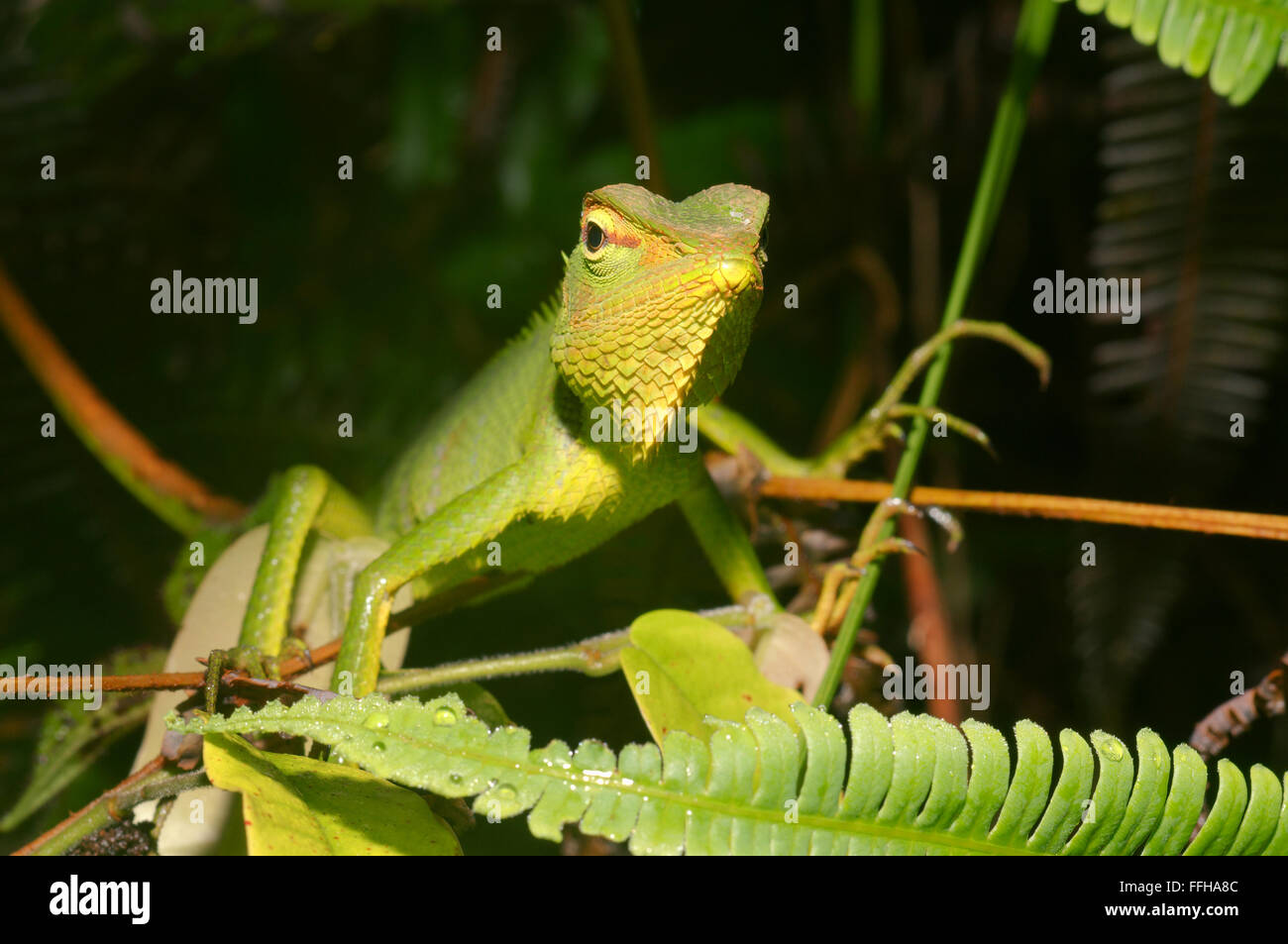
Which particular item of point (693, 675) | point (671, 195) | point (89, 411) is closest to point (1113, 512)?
point (693, 675)

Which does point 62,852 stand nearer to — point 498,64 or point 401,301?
point 401,301

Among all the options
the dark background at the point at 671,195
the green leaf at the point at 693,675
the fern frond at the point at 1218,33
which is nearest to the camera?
the green leaf at the point at 693,675

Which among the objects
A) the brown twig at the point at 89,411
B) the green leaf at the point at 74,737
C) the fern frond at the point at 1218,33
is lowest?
the green leaf at the point at 74,737

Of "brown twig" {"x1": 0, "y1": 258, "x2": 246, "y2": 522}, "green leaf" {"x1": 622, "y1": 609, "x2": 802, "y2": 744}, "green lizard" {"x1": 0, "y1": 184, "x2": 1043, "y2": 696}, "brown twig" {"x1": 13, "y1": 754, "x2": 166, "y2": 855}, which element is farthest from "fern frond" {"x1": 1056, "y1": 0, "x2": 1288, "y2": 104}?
"brown twig" {"x1": 0, "y1": 258, "x2": 246, "y2": 522}

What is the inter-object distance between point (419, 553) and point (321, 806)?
735mm

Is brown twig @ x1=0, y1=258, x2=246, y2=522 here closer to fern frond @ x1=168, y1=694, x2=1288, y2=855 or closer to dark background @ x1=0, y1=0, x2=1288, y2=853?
dark background @ x1=0, y1=0, x2=1288, y2=853

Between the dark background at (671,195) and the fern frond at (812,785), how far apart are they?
1.07 meters

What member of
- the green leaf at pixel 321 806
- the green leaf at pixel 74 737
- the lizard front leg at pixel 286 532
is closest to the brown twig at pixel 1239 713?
the green leaf at pixel 321 806

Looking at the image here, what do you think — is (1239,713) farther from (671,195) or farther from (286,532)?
(671,195)

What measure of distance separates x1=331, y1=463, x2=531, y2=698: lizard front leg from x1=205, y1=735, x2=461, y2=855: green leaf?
0.44 meters

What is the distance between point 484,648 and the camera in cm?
262

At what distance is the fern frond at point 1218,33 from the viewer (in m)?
1.93

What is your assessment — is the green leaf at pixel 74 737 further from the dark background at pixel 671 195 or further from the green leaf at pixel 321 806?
the green leaf at pixel 321 806
